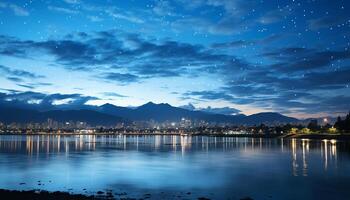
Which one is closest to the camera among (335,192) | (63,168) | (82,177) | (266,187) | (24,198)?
(24,198)

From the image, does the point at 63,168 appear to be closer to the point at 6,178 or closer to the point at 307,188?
the point at 6,178

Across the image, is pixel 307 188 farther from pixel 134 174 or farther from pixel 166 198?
pixel 134 174

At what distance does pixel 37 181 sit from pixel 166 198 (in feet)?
30.9

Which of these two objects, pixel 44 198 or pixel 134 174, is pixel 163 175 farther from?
pixel 44 198

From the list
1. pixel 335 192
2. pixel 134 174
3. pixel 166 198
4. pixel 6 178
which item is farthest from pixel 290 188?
pixel 6 178

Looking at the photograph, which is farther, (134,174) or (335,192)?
(134,174)

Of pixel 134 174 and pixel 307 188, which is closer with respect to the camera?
pixel 307 188

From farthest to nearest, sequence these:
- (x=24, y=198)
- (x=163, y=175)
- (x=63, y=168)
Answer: (x=63, y=168), (x=163, y=175), (x=24, y=198)

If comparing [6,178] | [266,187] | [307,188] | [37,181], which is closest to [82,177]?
[37,181]

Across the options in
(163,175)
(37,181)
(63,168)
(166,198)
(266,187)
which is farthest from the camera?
(63,168)

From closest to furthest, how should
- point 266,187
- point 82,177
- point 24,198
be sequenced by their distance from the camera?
point 24,198, point 266,187, point 82,177

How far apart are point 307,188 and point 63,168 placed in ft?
60.4

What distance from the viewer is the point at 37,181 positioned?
23047 mm

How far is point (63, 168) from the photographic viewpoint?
30.2m
